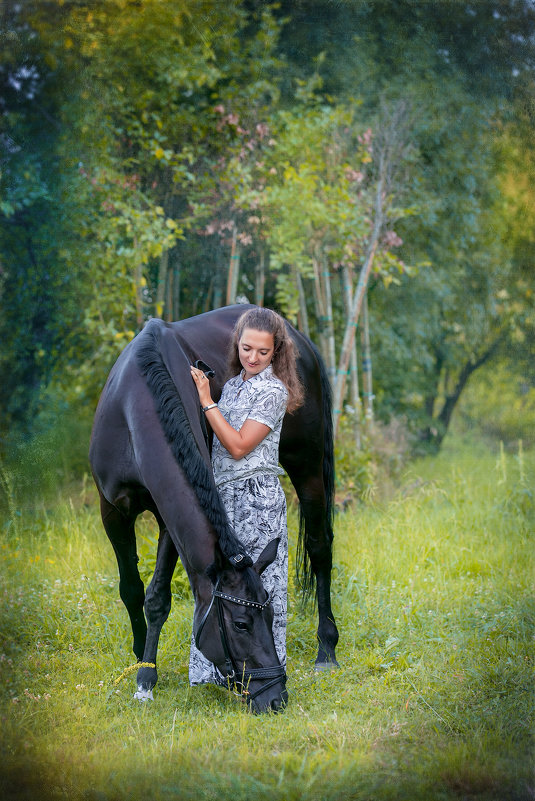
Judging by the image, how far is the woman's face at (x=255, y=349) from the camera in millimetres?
2852

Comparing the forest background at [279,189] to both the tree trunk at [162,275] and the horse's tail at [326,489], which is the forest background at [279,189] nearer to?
the tree trunk at [162,275]

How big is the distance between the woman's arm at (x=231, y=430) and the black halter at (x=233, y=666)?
576 millimetres

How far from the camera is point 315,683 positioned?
3.06 metres

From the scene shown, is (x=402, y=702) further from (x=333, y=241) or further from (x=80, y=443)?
(x=333, y=241)

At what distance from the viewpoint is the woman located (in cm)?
285

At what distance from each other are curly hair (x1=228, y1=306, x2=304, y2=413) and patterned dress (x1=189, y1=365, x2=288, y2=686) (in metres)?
0.09

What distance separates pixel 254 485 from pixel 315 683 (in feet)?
3.03

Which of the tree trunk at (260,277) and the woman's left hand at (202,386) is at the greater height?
the tree trunk at (260,277)

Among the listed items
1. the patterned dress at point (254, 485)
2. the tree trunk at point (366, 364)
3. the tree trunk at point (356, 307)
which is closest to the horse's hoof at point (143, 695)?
the patterned dress at point (254, 485)

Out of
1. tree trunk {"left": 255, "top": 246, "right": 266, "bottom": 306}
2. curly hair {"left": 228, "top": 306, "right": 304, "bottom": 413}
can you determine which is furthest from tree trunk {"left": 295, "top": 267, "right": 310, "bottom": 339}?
curly hair {"left": 228, "top": 306, "right": 304, "bottom": 413}

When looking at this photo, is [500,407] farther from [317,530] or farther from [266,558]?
[266,558]

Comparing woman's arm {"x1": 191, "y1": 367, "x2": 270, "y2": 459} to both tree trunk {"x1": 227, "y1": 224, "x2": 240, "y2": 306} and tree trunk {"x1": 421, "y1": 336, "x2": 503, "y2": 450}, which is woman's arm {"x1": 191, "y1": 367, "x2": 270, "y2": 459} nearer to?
tree trunk {"x1": 227, "y1": 224, "x2": 240, "y2": 306}

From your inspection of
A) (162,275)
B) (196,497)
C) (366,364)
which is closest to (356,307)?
(366,364)

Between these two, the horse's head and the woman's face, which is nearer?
the horse's head
